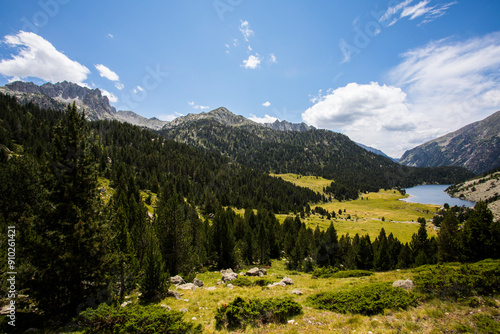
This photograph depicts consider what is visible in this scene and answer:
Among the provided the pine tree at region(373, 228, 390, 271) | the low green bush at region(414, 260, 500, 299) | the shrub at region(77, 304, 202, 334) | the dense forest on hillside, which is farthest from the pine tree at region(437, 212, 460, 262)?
the shrub at region(77, 304, 202, 334)

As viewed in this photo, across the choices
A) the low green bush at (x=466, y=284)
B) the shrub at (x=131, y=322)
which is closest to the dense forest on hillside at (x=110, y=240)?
the shrub at (x=131, y=322)

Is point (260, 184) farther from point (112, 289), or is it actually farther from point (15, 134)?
A: point (112, 289)

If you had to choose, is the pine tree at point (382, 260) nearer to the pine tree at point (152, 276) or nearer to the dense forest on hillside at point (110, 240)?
the dense forest on hillside at point (110, 240)

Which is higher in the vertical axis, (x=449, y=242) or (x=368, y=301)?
(x=368, y=301)

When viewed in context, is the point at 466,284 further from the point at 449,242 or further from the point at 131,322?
the point at 449,242

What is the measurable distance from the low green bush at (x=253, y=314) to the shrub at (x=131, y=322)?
75.0 inches

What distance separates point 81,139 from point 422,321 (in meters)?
26.1

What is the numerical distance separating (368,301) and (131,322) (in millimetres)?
15007

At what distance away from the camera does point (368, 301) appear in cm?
1355

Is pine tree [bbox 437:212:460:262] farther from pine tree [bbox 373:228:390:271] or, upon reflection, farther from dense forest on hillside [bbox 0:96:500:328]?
pine tree [bbox 373:228:390:271]

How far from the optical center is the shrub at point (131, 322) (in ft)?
35.4

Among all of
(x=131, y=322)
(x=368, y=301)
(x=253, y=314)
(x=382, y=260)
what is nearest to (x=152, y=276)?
(x=131, y=322)

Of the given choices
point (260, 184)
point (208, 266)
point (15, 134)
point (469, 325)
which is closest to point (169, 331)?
point (469, 325)

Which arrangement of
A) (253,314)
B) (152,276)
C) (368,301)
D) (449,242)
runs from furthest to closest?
(449,242) < (152,276) < (368,301) < (253,314)
